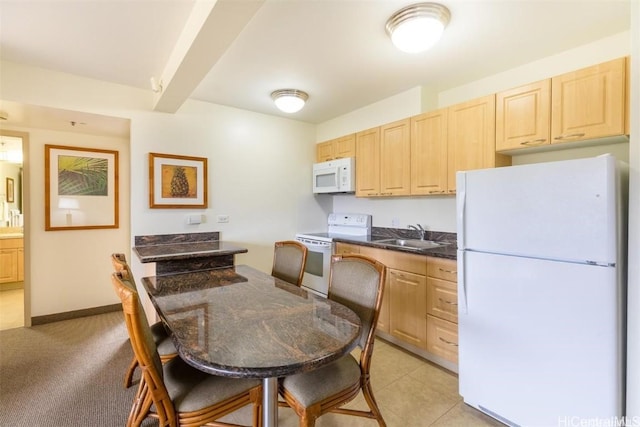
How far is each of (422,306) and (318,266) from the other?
136 centimetres

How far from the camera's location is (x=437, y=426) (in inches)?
70.2

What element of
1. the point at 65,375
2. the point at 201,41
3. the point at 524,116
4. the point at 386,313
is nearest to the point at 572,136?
the point at 524,116

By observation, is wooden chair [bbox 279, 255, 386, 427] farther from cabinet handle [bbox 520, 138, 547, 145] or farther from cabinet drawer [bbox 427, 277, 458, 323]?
cabinet handle [bbox 520, 138, 547, 145]

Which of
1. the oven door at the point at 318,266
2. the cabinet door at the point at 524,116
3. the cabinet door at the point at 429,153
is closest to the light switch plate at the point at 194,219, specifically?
the oven door at the point at 318,266

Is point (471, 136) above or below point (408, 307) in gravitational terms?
above

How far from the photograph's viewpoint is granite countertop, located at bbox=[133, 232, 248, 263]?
243cm

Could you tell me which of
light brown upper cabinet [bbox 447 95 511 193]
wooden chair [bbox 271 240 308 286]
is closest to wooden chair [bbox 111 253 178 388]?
wooden chair [bbox 271 240 308 286]

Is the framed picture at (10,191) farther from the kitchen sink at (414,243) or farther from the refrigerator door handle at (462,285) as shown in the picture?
the refrigerator door handle at (462,285)

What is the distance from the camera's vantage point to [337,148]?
3855 mm

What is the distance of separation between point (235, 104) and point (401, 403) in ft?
10.7

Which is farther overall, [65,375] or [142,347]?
[65,375]

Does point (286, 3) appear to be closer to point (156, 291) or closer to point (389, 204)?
point (156, 291)

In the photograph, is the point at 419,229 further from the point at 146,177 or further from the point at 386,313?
the point at 146,177

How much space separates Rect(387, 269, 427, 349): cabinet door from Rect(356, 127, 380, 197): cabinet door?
3.47ft
